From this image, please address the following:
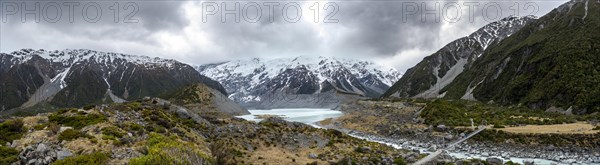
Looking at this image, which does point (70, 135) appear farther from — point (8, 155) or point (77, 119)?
point (77, 119)

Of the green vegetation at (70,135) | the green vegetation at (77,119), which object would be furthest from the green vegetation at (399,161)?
the green vegetation at (77,119)

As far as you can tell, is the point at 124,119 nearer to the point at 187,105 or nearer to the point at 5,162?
the point at 5,162

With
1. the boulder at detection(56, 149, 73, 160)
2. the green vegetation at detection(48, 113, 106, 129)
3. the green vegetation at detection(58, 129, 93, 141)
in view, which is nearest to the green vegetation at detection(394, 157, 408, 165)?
the green vegetation at detection(58, 129, 93, 141)

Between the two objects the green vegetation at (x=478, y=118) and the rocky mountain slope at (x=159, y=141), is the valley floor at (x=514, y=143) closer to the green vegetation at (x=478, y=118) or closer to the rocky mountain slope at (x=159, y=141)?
the green vegetation at (x=478, y=118)

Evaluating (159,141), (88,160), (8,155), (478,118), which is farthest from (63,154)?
(478,118)

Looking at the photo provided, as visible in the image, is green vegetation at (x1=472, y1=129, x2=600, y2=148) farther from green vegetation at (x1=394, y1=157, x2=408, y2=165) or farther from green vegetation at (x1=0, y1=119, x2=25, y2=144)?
green vegetation at (x1=0, y1=119, x2=25, y2=144)
